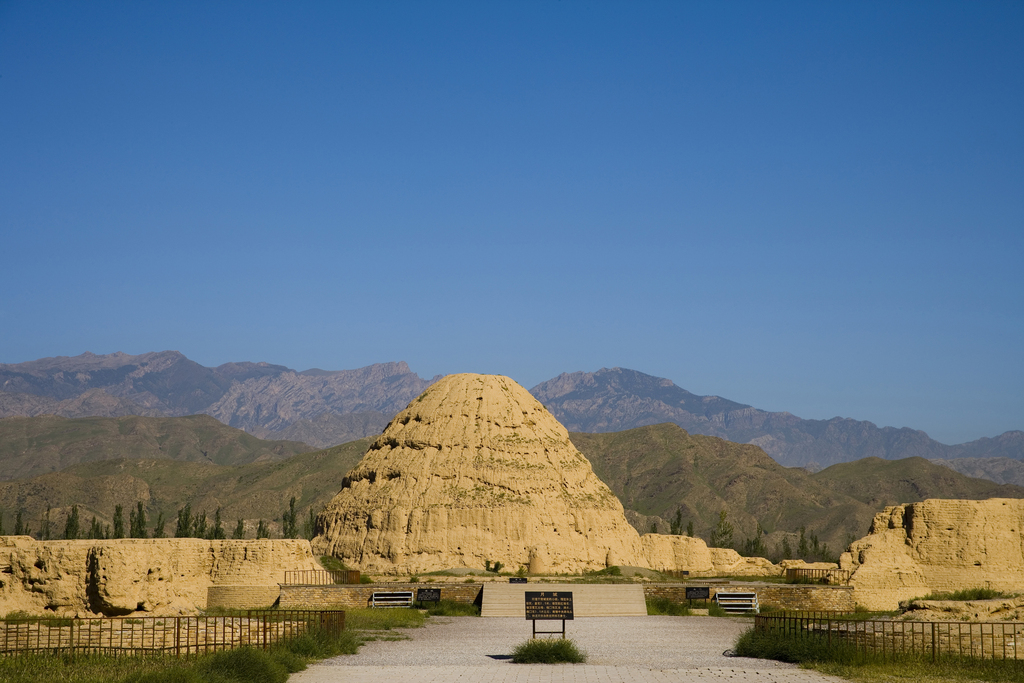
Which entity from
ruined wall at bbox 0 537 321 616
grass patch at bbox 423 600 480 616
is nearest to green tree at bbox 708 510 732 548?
grass patch at bbox 423 600 480 616

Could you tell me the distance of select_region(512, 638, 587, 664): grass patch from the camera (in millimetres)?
18578

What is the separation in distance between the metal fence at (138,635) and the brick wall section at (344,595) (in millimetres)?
10593

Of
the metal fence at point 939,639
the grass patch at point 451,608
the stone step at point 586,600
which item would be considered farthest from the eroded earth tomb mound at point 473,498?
the metal fence at point 939,639

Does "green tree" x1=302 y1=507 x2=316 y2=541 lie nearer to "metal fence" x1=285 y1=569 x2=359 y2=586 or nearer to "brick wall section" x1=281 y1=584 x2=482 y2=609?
"metal fence" x1=285 y1=569 x2=359 y2=586

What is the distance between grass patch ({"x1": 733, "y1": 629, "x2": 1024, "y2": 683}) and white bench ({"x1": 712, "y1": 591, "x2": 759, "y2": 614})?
543 inches

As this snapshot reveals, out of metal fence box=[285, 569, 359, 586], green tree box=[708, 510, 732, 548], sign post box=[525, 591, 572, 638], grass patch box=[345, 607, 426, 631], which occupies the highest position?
sign post box=[525, 591, 572, 638]

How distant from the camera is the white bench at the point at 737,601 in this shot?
32.9m

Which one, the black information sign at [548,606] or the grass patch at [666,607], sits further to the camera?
the grass patch at [666,607]

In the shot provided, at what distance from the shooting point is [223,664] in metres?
15.0

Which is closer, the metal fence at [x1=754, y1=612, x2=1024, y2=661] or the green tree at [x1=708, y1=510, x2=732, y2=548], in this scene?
the metal fence at [x1=754, y1=612, x2=1024, y2=661]

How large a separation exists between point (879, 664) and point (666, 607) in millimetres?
16588

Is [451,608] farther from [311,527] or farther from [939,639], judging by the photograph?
[311,527]

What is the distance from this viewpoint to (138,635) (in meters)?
19.0

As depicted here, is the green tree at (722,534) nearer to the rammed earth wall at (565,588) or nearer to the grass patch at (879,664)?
the rammed earth wall at (565,588)
